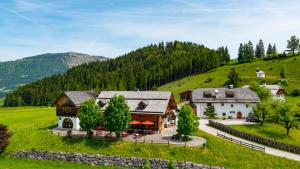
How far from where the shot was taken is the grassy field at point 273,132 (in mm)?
68812

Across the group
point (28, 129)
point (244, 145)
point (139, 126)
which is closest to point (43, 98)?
point (28, 129)

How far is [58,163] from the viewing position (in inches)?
2405

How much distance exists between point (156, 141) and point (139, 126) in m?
9.56

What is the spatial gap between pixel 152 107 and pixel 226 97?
1127 inches

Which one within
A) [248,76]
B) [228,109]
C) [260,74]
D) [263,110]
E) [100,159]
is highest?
[260,74]

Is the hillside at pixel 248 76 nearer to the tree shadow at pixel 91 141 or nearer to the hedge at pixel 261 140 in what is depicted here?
the hedge at pixel 261 140

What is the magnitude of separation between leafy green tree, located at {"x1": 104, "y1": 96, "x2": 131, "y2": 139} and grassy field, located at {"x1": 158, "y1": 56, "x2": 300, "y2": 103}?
75.0 metres

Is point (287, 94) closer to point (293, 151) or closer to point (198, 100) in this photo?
point (198, 100)

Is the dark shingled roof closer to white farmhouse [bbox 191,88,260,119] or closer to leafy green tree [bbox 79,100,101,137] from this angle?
leafy green tree [bbox 79,100,101,137]

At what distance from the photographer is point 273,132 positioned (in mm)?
73062

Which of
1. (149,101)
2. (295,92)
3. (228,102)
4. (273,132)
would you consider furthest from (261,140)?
(295,92)

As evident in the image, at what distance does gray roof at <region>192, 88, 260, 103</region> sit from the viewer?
92.1 m

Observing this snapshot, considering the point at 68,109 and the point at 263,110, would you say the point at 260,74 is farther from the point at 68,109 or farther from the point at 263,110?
the point at 68,109

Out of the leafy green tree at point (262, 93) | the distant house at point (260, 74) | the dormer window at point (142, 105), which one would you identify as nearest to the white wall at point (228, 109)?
the leafy green tree at point (262, 93)
